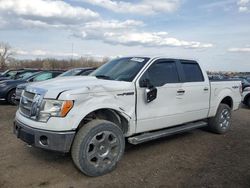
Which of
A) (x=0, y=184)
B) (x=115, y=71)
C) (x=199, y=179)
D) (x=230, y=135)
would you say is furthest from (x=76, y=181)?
(x=230, y=135)

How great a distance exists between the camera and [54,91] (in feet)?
13.8

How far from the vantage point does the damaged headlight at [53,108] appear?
4.12 meters

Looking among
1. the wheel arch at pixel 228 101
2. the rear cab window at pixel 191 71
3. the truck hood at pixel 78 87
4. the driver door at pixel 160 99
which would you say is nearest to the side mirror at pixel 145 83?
the driver door at pixel 160 99

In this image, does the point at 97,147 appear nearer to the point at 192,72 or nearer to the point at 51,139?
the point at 51,139

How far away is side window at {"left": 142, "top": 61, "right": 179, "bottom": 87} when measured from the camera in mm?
5391


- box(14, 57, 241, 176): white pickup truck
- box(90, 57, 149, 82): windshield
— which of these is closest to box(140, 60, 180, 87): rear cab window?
box(14, 57, 241, 176): white pickup truck

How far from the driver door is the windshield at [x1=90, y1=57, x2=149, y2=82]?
18 cm

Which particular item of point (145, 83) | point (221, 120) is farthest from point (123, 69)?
point (221, 120)

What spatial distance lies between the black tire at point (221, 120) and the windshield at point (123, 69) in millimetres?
2842

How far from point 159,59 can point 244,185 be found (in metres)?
2.70

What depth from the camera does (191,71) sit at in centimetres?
648

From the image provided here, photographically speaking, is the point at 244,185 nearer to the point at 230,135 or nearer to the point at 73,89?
the point at 73,89

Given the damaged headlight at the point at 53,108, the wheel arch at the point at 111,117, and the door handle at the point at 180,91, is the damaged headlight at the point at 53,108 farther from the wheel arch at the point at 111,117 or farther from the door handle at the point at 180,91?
the door handle at the point at 180,91

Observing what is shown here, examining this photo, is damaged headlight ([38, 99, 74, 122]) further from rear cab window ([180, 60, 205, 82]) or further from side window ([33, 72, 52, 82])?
side window ([33, 72, 52, 82])
